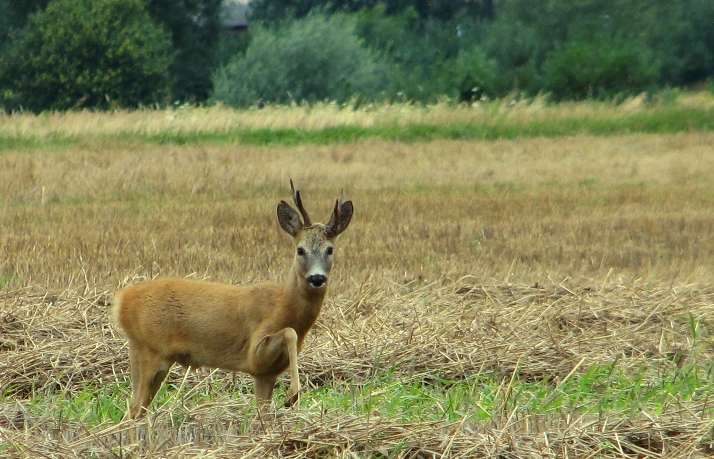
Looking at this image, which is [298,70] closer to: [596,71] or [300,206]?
[596,71]

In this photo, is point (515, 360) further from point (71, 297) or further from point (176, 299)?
point (71, 297)

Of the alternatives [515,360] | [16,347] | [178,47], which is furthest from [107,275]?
[178,47]

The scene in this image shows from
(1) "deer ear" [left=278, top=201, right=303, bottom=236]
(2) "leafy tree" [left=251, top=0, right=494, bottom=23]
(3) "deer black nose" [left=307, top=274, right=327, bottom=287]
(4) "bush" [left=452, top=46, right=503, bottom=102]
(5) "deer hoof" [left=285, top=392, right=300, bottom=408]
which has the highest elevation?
(1) "deer ear" [left=278, top=201, right=303, bottom=236]

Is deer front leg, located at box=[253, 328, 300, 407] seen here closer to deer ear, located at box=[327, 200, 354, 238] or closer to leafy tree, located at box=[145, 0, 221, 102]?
deer ear, located at box=[327, 200, 354, 238]

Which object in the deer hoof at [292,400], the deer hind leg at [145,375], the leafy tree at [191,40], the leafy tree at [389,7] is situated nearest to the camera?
the deer hoof at [292,400]

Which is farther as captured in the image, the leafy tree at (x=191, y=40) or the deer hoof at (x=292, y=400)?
the leafy tree at (x=191, y=40)

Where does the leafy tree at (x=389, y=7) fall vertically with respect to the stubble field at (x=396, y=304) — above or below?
below

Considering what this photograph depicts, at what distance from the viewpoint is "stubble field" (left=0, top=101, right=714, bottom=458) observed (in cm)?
512

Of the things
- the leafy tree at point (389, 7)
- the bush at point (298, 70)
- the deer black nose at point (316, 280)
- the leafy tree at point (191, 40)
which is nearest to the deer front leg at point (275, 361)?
the deer black nose at point (316, 280)

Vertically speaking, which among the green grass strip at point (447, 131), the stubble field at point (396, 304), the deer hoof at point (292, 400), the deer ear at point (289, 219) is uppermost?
the deer ear at point (289, 219)

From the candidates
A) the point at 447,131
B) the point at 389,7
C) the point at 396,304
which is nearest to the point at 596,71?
the point at 447,131

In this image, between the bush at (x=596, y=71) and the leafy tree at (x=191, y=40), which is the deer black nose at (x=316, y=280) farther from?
the leafy tree at (x=191, y=40)

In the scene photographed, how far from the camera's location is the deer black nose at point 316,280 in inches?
226

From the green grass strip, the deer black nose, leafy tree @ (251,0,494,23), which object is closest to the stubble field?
the deer black nose
